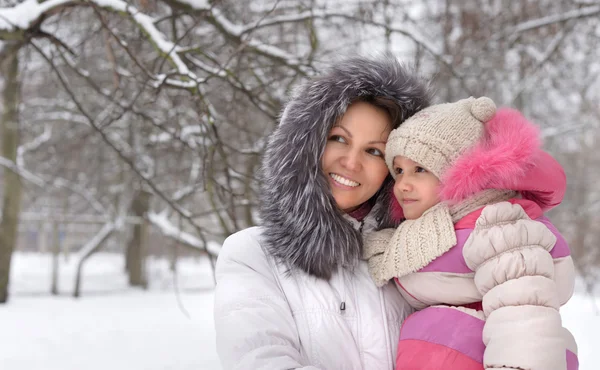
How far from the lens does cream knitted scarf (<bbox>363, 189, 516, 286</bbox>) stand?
1.63 m

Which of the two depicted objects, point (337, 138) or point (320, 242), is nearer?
point (320, 242)

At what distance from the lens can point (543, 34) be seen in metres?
6.30

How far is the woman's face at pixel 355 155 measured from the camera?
1891 millimetres

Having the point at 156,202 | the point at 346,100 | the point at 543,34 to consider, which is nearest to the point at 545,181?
the point at 346,100

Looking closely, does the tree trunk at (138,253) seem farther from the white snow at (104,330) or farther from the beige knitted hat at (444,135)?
the beige knitted hat at (444,135)

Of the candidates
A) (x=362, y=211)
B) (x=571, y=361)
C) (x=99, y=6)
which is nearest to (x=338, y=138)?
(x=362, y=211)

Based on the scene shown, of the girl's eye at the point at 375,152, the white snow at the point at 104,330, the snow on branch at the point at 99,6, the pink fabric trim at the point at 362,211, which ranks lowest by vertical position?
the white snow at the point at 104,330

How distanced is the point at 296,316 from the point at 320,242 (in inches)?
9.5

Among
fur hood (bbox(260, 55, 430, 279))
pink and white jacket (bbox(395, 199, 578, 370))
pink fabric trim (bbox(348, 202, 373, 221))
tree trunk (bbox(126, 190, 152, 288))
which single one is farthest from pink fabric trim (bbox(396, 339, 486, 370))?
tree trunk (bbox(126, 190, 152, 288))

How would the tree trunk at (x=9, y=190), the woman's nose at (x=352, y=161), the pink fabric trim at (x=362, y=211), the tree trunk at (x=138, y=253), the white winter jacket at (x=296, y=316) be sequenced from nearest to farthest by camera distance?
the white winter jacket at (x=296, y=316) → the woman's nose at (x=352, y=161) → the pink fabric trim at (x=362, y=211) → the tree trunk at (x=9, y=190) → the tree trunk at (x=138, y=253)

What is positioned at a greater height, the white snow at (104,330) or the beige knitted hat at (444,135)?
the beige knitted hat at (444,135)

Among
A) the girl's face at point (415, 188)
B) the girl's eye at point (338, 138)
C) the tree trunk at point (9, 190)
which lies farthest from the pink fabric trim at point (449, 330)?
the tree trunk at point (9, 190)

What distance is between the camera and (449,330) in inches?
61.5

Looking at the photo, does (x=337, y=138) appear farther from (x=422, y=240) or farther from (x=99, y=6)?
(x=99, y=6)
